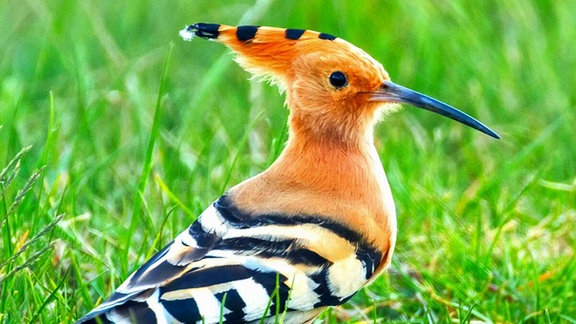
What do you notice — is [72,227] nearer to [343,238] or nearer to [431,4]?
[343,238]

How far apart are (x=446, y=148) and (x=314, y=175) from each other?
1585 millimetres

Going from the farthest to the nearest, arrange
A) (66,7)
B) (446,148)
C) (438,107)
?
1. (66,7)
2. (446,148)
3. (438,107)

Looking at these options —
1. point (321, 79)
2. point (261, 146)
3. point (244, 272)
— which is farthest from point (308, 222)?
point (261, 146)

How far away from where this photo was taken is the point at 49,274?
2516 mm

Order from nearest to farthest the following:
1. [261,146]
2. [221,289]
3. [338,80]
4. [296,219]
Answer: [221,289] → [296,219] → [338,80] → [261,146]

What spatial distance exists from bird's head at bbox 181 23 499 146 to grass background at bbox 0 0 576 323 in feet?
0.66

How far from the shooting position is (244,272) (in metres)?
2.05

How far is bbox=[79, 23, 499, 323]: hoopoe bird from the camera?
203 centimetres

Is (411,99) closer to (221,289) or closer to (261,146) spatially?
(221,289)

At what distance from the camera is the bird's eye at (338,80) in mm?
2412

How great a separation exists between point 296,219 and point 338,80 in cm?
36

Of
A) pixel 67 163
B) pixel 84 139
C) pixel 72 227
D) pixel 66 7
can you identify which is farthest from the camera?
pixel 66 7

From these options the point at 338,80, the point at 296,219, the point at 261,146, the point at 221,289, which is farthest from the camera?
the point at 261,146

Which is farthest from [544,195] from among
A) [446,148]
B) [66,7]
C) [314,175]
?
[66,7]
